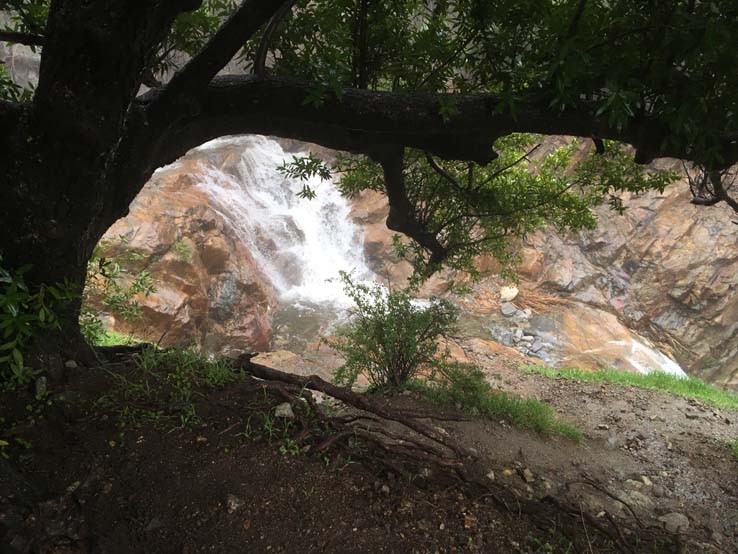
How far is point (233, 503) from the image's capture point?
62.9 inches

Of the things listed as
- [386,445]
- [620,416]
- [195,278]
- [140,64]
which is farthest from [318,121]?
[195,278]

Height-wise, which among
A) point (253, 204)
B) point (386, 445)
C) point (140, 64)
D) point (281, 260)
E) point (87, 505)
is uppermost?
point (140, 64)

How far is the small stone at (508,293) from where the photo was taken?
14.0 meters

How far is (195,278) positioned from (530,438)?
352 inches

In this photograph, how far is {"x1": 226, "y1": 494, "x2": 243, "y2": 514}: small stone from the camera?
5.18ft

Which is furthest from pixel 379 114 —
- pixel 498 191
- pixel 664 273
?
pixel 664 273

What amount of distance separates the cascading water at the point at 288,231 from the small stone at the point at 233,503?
34.7 feet

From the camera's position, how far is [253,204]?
15922 millimetres

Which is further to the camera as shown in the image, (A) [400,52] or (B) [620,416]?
(B) [620,416]

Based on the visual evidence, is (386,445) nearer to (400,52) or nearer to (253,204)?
(400,52)

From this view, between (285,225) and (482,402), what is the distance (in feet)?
41.3

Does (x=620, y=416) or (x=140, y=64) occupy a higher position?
(x=140, y=64)

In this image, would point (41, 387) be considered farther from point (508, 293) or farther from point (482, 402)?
point (508, 293)

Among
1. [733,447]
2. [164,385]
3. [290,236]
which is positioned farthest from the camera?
[290,236]
